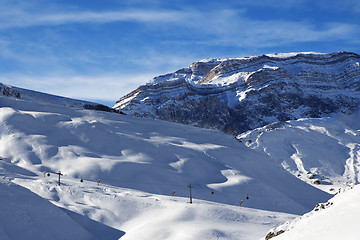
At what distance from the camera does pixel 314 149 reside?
117812 mm

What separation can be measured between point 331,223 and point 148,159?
4146 centimetres

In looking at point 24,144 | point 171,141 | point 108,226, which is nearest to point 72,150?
point 24,144

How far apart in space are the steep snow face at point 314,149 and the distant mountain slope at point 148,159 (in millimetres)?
33678

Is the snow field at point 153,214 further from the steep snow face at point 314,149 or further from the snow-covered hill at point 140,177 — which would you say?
the steep snow face at point 314,149

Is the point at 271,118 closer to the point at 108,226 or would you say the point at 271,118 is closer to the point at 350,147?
the point at 350,147

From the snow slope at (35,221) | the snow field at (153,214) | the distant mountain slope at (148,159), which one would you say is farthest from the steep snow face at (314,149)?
the snow slope at (35,221)

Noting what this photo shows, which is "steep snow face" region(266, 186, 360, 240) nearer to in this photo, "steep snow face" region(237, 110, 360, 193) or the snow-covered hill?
the snow-covered hill

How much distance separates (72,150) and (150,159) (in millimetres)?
11896

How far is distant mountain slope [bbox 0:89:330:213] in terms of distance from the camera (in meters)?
52.1

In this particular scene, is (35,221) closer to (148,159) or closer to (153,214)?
(153,214)

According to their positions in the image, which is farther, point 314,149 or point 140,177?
point 314,149

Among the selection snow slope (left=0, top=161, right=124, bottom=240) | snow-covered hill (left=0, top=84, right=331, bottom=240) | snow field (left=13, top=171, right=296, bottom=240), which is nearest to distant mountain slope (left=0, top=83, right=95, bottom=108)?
snow-covered hill (left=0, top=84, right=331, bottom=240)

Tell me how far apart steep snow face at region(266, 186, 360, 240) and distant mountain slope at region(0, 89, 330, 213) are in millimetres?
28229

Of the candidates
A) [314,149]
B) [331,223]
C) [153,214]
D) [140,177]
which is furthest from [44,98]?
[331,223]
